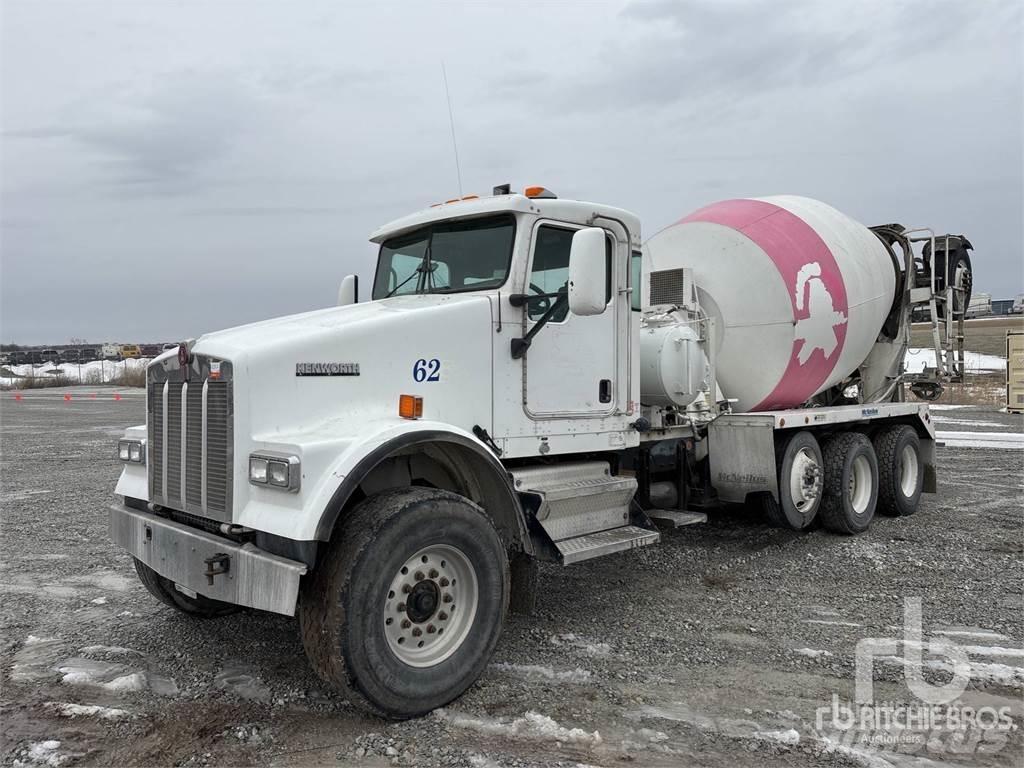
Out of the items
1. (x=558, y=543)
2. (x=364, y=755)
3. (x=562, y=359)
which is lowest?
(x=364, y=755)

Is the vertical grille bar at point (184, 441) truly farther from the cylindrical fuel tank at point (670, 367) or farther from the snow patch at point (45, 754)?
the cylindrical fuel tank at point (670, 367)

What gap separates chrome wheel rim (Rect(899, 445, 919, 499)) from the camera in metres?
8.95

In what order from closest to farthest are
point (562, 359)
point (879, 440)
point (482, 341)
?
point (482, 341) → point (562, 359) → point (879, 440)

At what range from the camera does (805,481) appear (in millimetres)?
7512

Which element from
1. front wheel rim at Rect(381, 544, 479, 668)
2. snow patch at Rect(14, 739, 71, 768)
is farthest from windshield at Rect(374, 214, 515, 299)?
snow patch at Rect(14, 739, 71, 768)

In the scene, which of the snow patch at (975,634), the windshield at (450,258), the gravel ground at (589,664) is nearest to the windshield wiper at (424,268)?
the windshield at (450,258)

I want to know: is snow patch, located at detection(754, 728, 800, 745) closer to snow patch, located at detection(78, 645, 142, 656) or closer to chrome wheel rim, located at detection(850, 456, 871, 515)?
snow patch, located at detection(78, 645, 142, 656)

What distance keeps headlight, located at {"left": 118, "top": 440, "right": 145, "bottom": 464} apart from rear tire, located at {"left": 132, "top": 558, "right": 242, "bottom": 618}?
672mm

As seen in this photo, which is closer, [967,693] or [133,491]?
[967,693]

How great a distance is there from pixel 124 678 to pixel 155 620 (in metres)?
1.02

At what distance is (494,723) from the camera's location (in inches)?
148

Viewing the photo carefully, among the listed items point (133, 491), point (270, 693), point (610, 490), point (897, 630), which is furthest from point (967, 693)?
point (133, 491)

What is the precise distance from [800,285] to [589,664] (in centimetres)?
456

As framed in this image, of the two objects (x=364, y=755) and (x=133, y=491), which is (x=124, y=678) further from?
(x=364, y=755)
